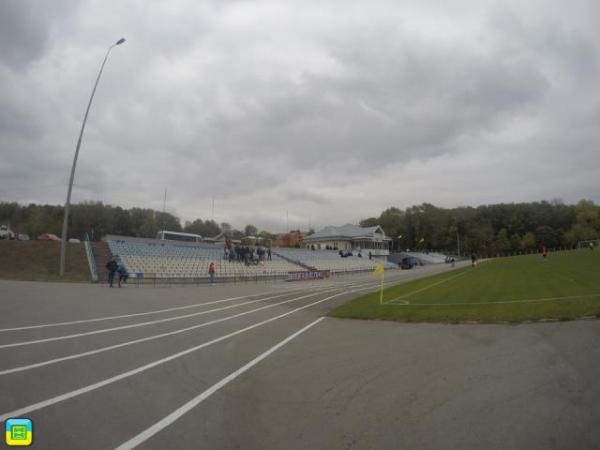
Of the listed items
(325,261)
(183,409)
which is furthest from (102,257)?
(325,261)

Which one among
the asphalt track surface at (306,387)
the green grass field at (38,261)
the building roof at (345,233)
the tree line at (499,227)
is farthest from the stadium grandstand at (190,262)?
the tree line at (499,227)

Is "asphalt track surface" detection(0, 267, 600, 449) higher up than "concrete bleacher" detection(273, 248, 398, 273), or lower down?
higher up

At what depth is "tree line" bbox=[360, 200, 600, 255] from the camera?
4321 inches

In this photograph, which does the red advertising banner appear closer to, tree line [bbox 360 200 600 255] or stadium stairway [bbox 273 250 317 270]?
stadium stairway [bbox 273 250 317 270]

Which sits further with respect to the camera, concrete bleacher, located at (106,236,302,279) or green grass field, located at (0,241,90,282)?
concrete bleacher, located at (106,236,302,279)

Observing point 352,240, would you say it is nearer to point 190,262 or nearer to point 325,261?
point 325,261

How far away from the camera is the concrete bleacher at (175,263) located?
31.2 meters

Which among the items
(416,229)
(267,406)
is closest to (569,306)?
(267,406)

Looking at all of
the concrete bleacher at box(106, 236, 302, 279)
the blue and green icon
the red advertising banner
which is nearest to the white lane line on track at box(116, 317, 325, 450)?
the blue and green icon

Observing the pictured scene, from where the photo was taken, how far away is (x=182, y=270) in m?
33.8

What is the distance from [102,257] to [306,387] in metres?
31.7

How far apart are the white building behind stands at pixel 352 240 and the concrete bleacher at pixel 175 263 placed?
43.5 meters

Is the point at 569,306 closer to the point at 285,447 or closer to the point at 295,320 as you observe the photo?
the point at 295,320

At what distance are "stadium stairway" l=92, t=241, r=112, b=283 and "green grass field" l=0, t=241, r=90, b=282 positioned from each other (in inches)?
34.3
